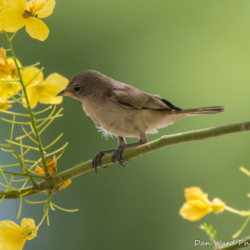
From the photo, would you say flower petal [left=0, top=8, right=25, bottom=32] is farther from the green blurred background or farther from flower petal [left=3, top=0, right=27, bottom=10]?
the green blurred background

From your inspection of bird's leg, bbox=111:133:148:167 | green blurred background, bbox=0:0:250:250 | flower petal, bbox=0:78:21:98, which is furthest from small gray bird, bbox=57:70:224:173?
green blurred background, bbox=0:0:250:250

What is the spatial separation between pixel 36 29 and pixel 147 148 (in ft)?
1.73

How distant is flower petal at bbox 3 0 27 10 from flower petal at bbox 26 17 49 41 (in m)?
Result: 0.04

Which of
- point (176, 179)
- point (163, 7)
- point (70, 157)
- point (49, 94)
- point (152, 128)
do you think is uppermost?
A: point (163, 7)

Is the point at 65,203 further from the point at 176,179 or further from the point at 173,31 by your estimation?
the point at 173,31

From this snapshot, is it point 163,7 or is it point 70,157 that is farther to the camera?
point 163,7

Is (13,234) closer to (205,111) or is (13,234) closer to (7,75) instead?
(7,75)

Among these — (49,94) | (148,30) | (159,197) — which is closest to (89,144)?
(159,197)

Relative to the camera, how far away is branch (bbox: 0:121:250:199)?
855 millimetres

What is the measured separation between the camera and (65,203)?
12.3 ft

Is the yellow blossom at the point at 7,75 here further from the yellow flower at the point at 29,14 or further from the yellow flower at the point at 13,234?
the yellow flower at the point at 13,234

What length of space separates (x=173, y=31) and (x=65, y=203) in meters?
2.65

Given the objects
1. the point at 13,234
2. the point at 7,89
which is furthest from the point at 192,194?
the point at 7,89

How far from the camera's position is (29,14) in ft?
→ 3.44
